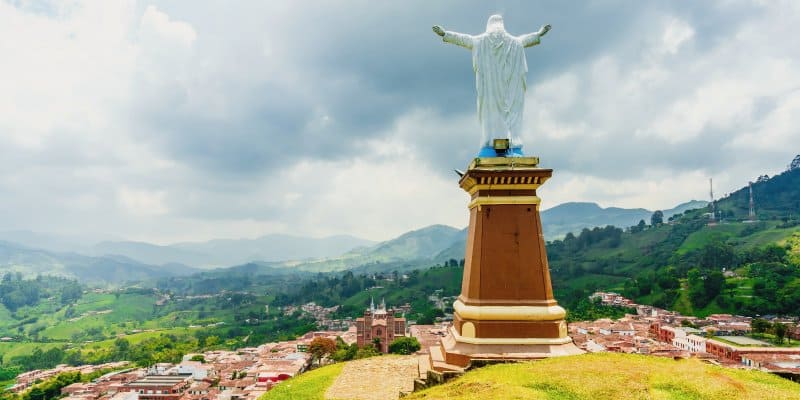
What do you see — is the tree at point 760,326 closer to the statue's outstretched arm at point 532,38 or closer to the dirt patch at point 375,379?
the dirt patch at point 375,379

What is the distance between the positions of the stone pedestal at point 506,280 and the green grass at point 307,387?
2145 mm

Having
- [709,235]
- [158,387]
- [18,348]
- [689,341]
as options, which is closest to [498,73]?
[689,341]

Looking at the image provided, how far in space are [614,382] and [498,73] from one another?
542 cm

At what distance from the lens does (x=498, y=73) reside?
952cm

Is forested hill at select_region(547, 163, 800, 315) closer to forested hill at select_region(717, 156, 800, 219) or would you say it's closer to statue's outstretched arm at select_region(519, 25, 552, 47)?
forested hill at select_region(717, 156, 800, 219)

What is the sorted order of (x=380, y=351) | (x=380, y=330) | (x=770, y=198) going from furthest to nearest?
(x=770, y=198) < (x=380, y=330) < (x=380, y=351)

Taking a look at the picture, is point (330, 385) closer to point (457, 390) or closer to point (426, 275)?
point (457, 390)

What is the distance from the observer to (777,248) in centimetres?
6456

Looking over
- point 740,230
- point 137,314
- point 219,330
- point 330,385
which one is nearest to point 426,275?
point 219,330

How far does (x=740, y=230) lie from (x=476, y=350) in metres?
90.1

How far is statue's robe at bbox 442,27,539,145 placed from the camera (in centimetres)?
947

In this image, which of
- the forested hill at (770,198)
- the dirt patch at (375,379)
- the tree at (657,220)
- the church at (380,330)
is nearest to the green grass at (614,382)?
the dirt patch at (375,379)

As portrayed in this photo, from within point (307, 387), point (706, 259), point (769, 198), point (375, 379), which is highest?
point (769, 198)

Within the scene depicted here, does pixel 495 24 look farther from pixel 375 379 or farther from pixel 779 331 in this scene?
pixel 779 331
